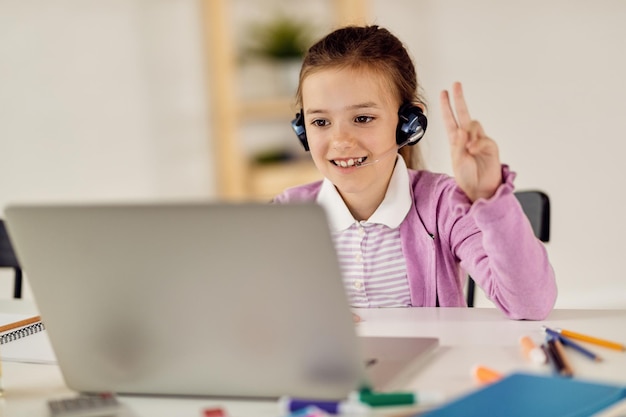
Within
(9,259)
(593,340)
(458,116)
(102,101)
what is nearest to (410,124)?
(458,116)

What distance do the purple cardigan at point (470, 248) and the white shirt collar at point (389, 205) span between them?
2 cm

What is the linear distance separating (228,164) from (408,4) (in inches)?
41.6

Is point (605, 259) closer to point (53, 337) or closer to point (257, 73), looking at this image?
point (257, 73)

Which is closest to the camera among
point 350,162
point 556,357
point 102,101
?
point 556,357

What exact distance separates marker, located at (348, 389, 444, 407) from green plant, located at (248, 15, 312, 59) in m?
3.26

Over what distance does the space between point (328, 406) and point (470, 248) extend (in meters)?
0.61

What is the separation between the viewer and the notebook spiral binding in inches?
52.5

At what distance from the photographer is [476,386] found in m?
0.96

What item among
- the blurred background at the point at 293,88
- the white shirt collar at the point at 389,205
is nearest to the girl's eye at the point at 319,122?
the white shirt collar at the point at 389,205

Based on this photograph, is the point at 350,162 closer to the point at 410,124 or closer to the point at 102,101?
the point at 410,124

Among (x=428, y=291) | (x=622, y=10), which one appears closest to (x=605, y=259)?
(x=622, y=10)

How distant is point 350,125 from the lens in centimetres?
153

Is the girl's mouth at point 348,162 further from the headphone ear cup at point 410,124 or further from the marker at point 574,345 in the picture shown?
the marker at point 574,345

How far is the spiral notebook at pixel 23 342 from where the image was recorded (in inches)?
48.1
